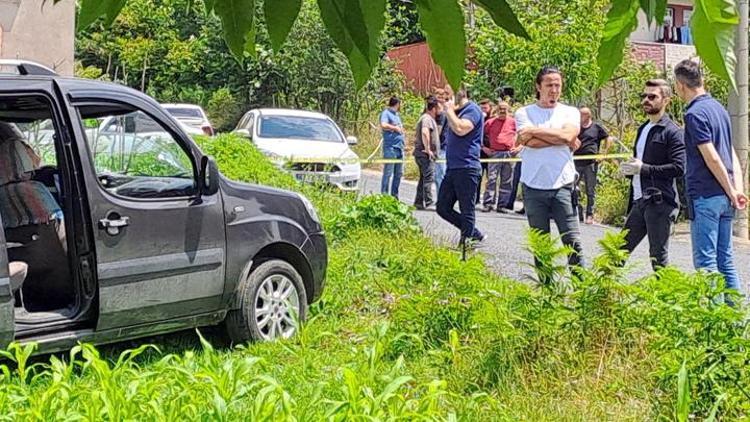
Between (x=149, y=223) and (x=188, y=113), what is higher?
(x=149, y=223)

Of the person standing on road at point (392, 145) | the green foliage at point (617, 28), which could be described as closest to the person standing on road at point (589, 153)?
the person standing on road at point (392, 145)

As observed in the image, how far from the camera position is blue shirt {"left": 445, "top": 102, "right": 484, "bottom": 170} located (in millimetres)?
9609

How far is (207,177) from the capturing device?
6266mm

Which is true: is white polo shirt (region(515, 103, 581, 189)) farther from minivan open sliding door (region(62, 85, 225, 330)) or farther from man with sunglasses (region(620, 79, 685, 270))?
minivan open sliding door (region(62, 85, 225, 330))

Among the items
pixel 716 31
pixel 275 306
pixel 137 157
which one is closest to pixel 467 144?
pixel 275 306

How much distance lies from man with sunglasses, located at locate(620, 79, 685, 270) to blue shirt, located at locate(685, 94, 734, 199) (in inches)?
21.7

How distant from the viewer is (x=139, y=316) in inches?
230

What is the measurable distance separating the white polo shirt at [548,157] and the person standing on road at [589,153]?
24.6 ft

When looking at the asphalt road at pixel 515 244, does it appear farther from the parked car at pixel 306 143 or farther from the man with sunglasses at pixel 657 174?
the parked car at pixel 306 143

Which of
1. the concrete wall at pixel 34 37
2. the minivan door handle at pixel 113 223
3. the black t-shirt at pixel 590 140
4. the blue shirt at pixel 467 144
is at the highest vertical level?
the concrete wall at pixel 34 37

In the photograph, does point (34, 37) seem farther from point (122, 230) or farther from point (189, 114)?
point (122, 230)

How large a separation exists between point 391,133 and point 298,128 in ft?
6.30

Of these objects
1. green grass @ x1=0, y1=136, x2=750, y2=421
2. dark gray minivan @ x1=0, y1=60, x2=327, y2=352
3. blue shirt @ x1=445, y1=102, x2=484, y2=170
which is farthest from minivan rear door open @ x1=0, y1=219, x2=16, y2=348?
blue shirt @ x1=445, y1=102, x2=484, y2=170

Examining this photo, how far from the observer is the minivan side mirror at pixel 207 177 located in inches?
246
